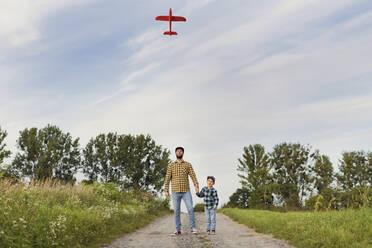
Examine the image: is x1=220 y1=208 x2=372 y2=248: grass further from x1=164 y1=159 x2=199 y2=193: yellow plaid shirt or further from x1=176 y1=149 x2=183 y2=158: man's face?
x1=176 y1=149 x2=183 y2=158: man's face

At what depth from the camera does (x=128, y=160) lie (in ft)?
149

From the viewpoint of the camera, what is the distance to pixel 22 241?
6719 millimetres

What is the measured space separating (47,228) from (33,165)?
42476mm

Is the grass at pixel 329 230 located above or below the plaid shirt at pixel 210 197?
below

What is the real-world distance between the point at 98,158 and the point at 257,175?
2492 cm

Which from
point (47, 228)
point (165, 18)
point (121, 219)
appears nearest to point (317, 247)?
point (47, 228)

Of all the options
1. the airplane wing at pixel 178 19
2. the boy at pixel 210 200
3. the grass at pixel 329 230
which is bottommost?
the grass at pixel 329 230

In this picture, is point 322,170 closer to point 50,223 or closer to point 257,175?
point 257,175

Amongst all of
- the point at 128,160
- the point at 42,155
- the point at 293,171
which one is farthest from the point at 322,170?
the point at 42,155

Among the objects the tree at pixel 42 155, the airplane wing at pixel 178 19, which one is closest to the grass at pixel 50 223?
the airplane wing at pixel 178 19

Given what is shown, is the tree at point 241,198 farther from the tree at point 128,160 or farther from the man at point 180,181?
the man at point 180,181

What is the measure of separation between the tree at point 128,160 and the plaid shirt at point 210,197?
34126 millimetres

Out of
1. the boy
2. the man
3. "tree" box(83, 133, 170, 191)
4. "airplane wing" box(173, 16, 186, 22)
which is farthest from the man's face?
"tree" box(83, 133, 170, 191)

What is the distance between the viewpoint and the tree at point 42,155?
4522 centimetres
